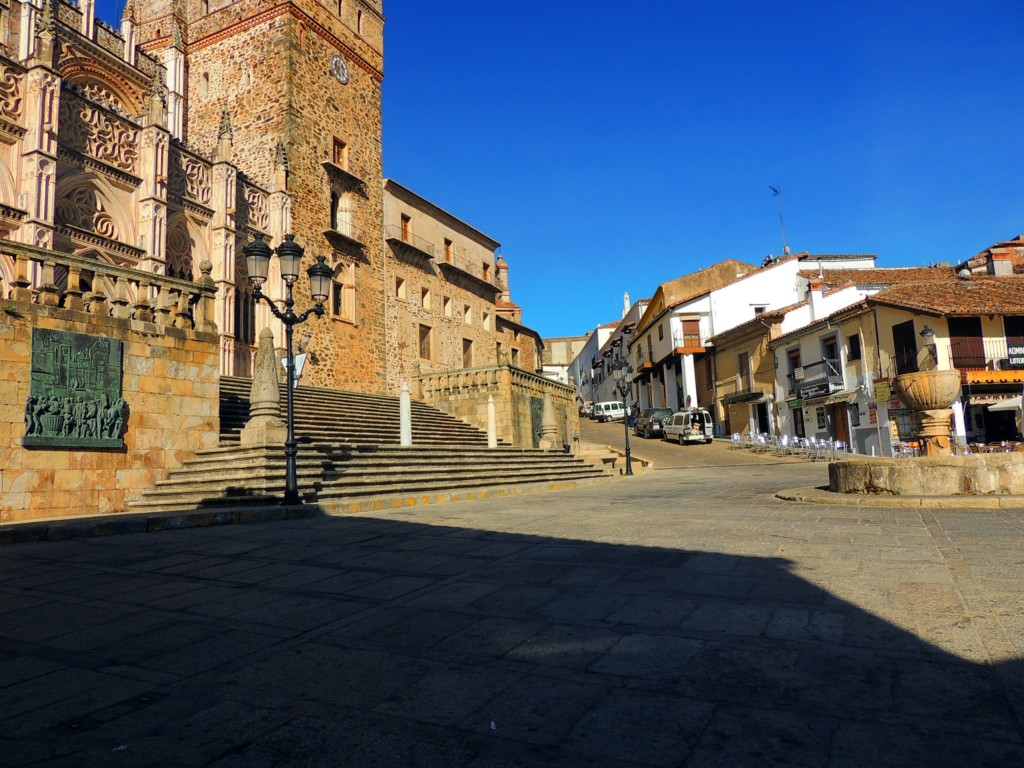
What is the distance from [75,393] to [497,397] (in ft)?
48.2

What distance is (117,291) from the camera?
41.4ft

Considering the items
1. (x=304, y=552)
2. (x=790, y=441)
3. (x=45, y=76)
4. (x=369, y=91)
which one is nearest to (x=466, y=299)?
(x=369, y=91)

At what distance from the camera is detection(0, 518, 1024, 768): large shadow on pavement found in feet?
7.01

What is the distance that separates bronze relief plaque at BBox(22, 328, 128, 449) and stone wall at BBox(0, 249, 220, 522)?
112mm

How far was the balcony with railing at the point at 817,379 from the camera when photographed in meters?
30.1

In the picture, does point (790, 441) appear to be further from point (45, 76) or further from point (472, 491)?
point (45, 76)

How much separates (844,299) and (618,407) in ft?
57.5

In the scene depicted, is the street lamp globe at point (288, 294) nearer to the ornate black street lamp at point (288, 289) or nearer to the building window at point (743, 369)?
the ornate black street lamp at point (288, 289)

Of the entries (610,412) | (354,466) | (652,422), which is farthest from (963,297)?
(354,466)

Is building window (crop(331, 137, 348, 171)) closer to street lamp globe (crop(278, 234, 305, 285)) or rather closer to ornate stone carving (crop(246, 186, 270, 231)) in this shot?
ornate stone carving (crop(246, 186, 270, 231))

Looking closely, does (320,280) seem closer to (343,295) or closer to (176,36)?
(343,295)

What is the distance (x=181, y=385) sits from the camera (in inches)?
458

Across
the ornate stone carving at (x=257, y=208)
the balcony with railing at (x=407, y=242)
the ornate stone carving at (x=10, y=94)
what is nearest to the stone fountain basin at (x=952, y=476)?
the ornate stone carving at (x=10, y=94)

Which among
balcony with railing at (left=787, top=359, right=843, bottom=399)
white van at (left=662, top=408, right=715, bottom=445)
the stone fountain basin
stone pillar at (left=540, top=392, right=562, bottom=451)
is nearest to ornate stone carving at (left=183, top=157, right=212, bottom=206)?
stone pillar at (left=540, top=392, right=562, bottom=451)
